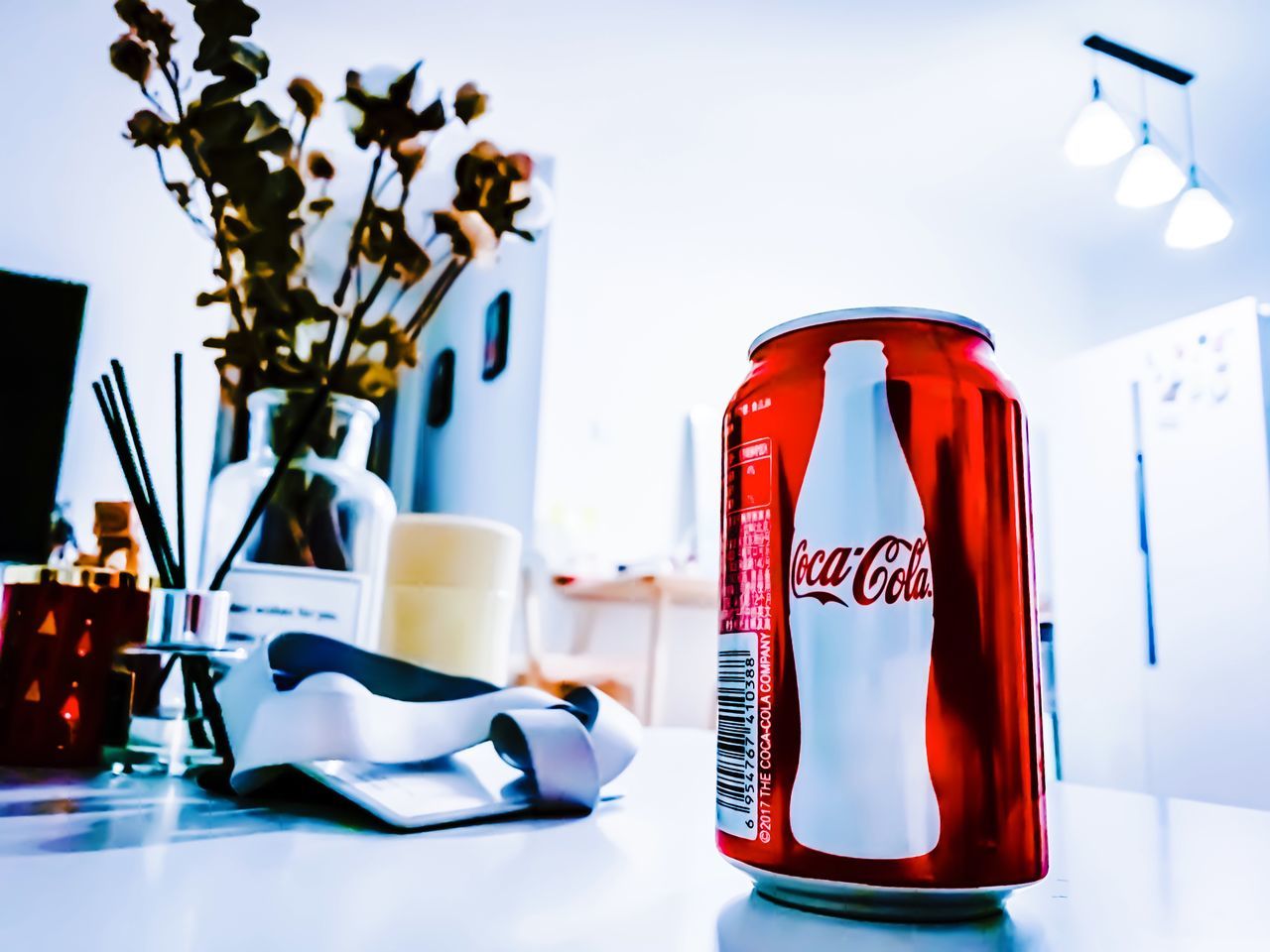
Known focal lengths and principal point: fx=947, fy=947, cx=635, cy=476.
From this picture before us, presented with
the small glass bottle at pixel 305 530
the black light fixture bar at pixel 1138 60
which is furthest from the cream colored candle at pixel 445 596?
the black light fixture bar at pixel 1138 60

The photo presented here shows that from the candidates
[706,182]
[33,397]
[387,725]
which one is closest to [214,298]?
[387,725]

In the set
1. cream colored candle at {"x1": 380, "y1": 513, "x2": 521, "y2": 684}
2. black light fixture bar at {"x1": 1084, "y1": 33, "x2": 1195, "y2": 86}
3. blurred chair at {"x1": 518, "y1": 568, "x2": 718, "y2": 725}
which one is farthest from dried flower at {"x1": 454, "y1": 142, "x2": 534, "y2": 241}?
black light fixture bar at {"x1": 1084, "y1": 33, "x2": 1195, "y2": 86}

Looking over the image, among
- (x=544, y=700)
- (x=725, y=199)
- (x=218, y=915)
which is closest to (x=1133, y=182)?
(x=725, y=199)

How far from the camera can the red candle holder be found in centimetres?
56

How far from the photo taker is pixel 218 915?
0.25 meters

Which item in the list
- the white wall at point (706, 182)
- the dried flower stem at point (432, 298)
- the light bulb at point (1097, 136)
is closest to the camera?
the dried flower stem at point (432, 298)

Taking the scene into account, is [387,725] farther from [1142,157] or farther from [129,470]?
[1142,157]

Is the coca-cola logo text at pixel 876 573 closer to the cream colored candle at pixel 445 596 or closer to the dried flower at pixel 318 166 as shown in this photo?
the cream colored candle at pixel 445 596

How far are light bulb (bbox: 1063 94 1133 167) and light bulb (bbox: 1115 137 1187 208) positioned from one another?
85 millimetres

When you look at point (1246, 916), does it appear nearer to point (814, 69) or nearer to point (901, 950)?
point (901, 950)

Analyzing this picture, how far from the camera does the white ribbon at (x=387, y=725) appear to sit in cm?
42

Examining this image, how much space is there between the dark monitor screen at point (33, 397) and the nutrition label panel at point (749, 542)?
2319 mm

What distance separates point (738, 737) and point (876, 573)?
70mm

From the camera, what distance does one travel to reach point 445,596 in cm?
71
